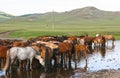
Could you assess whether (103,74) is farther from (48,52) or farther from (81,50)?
(81,50)

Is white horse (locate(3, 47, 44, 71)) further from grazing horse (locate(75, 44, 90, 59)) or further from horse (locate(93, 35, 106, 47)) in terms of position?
horse (locate(93, 35, 106, 47))

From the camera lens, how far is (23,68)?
21172 millimetres

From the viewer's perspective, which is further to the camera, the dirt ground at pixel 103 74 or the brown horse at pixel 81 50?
the brown horse at pixel 81 50

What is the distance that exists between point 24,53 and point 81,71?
3.99 m

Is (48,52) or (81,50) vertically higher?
(48,52)

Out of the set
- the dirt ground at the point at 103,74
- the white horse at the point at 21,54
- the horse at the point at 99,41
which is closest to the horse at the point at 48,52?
the white horse at the point at 21,54

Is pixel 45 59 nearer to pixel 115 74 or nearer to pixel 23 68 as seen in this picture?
pixel 23 68

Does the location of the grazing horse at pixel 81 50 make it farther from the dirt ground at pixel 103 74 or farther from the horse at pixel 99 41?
the horse at pixel 99 41

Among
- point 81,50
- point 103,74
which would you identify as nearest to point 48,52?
point 103,74

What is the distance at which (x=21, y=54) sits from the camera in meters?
20.4

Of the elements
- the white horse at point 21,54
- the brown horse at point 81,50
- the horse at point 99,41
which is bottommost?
the horse at point 99,41

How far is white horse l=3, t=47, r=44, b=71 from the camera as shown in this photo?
19875 millimetres

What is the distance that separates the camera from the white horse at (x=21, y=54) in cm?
1988

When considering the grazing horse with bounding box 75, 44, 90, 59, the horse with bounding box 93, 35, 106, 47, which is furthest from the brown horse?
the horse with bounding box 93, 35, 106, 47
